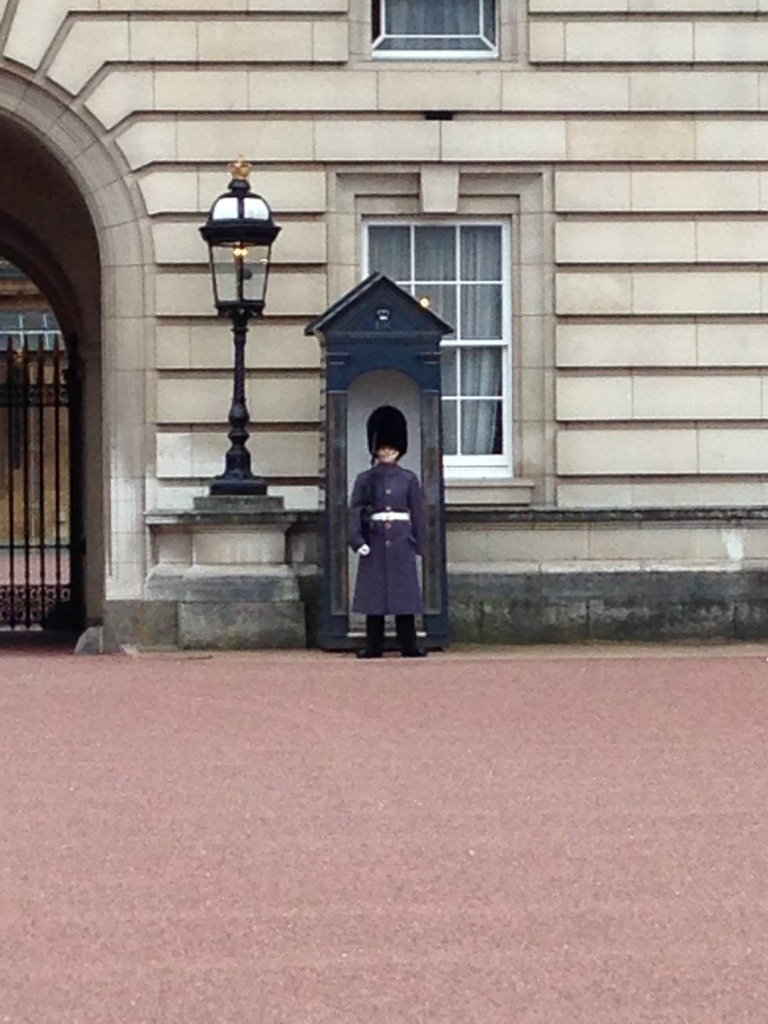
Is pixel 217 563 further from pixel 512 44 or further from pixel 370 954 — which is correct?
pixel 370 954

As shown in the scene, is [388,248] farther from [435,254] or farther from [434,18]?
[434,18]

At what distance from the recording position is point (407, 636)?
16.3 metres

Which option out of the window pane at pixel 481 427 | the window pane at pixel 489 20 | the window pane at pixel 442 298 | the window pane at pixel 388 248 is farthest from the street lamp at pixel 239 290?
the window pane at pixel 489 20

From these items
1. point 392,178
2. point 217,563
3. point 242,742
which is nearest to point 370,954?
point 242,742

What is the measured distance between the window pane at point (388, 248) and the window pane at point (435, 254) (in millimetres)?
82

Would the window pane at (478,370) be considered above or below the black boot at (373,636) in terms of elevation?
above

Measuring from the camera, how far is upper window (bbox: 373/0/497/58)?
1748 cm

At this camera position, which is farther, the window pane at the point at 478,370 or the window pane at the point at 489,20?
the window pane at the point at 478,370

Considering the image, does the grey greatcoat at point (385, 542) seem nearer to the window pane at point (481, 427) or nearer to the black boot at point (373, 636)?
the black boot at point (373, 636)

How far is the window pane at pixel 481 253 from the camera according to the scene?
17.5 metres

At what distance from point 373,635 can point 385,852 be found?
759 cm

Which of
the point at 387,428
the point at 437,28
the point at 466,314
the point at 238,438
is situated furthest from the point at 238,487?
the point at 437,28

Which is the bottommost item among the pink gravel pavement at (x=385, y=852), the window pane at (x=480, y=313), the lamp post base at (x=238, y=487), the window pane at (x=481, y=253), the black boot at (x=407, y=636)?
the pink gravel pavement at (x=385, y=852)

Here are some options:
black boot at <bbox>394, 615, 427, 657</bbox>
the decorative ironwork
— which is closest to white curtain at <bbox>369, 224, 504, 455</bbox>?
black boot at <bbox>394, 615, 427, 657</bbox>
